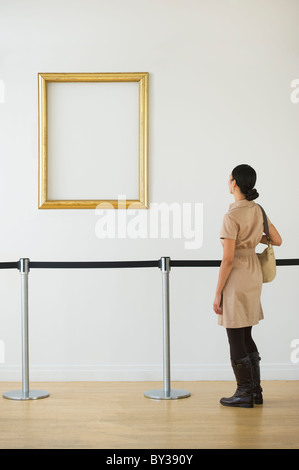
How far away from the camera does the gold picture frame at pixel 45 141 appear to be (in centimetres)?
461

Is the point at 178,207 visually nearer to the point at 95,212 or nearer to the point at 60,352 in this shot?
the point at 95,212

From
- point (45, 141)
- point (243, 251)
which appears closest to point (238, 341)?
point (243, 251)

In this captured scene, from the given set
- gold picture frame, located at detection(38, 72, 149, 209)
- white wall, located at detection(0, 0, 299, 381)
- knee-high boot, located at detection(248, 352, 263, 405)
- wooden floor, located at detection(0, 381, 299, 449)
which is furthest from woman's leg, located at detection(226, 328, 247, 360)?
gold picture frame, located at detection(38, 72, 149, 209)

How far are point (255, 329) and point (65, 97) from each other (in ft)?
6.75

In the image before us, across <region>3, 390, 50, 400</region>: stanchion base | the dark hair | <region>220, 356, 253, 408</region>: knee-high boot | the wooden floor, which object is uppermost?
the dark hair

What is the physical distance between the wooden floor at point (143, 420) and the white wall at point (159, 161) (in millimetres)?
370

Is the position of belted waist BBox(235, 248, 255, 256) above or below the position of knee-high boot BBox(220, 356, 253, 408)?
above

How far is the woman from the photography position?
140 inches

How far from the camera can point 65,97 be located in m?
4.66

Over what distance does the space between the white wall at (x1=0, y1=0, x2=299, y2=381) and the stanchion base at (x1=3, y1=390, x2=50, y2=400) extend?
1.47 ft

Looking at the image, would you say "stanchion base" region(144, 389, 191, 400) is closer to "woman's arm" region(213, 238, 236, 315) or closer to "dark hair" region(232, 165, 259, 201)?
"woman's arm" region(213, 238, 236, 315)

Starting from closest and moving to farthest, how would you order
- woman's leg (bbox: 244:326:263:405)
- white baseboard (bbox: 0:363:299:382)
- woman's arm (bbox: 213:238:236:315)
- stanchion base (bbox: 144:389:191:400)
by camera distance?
1. woman's arm (bbox: 213:238:236:315)
2. woman's leg (bbox: 244:326:263:405)
3. stanchion base (bbox: 144:389:191:400)
4. white baseboard (bbox: 0:363:299:382)

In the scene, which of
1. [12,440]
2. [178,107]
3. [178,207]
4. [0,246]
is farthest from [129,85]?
[12,440]

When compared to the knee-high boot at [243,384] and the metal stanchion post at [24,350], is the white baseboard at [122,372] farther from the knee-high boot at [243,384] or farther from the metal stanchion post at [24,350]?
the knee-high boot at [243,384]
